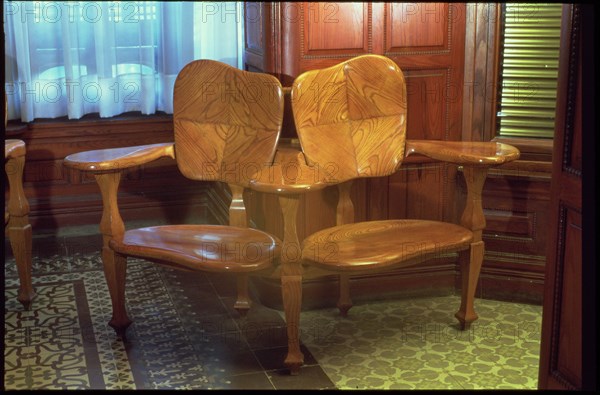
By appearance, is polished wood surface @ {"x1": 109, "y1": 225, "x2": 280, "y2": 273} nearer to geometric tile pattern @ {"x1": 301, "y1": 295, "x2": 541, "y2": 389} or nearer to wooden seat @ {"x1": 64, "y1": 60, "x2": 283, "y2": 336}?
wooden seat @ {"x1": 64, "y1": 60, "x2": 283, "y2": 336}

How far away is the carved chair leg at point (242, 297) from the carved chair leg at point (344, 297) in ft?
1.34

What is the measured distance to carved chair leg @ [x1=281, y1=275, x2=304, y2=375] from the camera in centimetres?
314

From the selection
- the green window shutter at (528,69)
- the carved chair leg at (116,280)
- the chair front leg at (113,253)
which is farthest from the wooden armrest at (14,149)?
the green window shutter at (528,69)

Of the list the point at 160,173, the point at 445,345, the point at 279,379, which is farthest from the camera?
the point at 160,173

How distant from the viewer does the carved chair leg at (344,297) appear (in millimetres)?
3805

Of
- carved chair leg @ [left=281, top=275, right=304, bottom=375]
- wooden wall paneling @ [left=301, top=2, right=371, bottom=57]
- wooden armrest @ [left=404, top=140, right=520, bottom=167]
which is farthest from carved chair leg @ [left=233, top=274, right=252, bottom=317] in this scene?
wooden wall paneling @ [left=301, top=2, right=371, bottom=57]

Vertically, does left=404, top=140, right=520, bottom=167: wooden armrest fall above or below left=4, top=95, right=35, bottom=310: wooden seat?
above

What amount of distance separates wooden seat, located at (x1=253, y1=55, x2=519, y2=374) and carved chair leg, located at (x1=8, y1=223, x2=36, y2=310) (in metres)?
1.26

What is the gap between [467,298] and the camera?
3.62m

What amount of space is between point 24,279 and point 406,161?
70.6 inches

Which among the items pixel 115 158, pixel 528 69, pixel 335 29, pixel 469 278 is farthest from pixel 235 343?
→ pixel 528 69

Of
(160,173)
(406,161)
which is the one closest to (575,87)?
(406,161)

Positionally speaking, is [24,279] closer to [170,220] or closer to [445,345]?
[170,220]

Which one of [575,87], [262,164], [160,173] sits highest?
[575,87]
